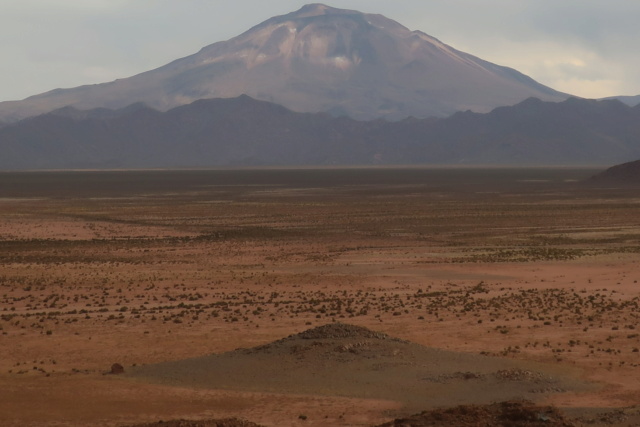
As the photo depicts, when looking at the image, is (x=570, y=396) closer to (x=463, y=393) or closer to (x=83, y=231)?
(x=463, y=393)

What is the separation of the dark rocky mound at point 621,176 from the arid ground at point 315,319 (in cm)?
7442

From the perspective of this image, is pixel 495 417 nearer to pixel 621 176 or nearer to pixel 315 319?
pixel 315 319

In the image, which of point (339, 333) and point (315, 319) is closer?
point (339, 333)

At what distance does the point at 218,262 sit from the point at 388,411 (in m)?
29.5

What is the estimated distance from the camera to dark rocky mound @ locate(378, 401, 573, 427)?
53.5ft

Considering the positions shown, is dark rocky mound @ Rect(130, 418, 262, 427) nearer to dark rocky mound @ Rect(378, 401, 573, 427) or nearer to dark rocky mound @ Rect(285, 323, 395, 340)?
dark rocky mound @ Rect(378, 401, 573, 427)

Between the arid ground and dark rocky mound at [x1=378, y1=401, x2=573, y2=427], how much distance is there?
167cm

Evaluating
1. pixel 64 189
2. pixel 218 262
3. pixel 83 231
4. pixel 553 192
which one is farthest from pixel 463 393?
pixel 64 189

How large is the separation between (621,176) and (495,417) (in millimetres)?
137079

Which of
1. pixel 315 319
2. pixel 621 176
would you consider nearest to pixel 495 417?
pixel 315 319

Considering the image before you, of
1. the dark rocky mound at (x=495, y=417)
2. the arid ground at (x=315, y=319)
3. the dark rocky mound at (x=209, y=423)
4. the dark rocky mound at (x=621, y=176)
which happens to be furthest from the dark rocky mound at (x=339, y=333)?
the dark rocky mound at (x=621, y=176)

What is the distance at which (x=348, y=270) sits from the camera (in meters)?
45.1

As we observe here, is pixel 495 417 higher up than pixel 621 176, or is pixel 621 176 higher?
pixel 495 417

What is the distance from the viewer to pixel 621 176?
484 feet
